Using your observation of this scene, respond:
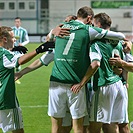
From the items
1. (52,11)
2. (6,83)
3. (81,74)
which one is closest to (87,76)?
(81,74)

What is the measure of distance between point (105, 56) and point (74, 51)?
0.42m

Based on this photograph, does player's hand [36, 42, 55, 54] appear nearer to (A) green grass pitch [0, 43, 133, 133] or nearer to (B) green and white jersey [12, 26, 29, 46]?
(A) green grass pitch [0, 43, 133, 133]

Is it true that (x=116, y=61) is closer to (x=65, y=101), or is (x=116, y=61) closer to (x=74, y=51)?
(x=74, y=51)

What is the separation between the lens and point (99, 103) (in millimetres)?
5848

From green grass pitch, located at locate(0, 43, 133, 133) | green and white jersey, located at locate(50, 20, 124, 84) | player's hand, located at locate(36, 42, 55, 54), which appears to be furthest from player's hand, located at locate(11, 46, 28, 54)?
green grass pitch, located at locate(0, 43, 133, 133)

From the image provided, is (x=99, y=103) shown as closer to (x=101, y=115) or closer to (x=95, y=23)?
(x=101, y=115)

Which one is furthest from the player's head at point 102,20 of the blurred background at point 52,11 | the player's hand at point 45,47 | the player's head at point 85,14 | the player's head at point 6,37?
the blurred background at point 52,11

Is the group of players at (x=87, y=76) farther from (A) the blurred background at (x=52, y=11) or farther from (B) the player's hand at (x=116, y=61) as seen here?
(A) the blurred background at (x=52, y=11)

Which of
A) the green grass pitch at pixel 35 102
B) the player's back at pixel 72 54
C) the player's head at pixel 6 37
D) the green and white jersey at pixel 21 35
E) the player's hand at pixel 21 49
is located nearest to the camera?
the player's back at pixel 72 54

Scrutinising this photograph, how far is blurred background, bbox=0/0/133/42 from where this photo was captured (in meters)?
39.0

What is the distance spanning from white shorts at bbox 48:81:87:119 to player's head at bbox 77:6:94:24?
0.81 m

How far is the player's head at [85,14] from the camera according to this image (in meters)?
5.72

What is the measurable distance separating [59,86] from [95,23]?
0.90 m

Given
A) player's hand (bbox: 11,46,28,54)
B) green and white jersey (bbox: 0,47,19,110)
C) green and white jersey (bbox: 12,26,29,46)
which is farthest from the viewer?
green and white jersey (bbox: 12,26,29,46)
